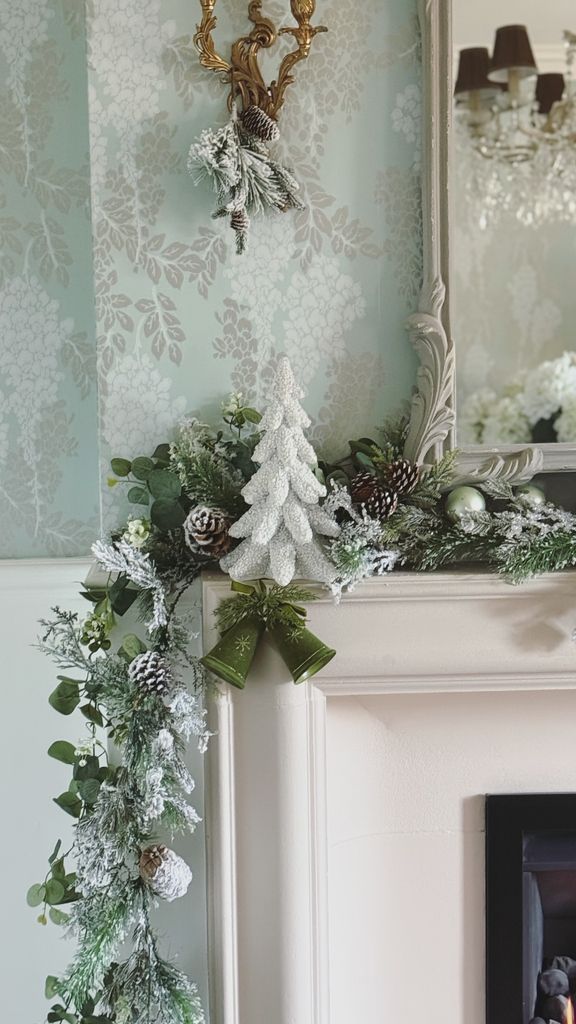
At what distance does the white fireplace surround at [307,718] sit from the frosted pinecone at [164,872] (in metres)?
0.10

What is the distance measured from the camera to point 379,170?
1.19 m

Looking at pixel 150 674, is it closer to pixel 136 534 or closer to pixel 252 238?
pixel 136 534

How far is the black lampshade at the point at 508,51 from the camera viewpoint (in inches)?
45.5

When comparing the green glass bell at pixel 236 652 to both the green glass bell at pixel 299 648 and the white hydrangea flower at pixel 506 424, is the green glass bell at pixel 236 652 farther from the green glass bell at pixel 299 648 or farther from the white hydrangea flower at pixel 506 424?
the white hydrangea flower at pixel 506 424

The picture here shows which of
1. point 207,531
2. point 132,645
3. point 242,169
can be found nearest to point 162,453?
point 207,531

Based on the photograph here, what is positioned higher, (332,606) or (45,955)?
(332,606)

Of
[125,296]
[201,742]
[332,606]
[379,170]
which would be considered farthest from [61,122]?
[201,742]

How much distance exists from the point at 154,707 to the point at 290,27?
0.93 m

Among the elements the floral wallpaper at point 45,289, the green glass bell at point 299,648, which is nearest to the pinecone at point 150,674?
the green glass bell at point 299,648

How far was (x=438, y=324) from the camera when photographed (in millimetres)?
1176

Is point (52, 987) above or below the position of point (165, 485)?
below

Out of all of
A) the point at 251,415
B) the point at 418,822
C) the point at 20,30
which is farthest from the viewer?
the point at 20,30

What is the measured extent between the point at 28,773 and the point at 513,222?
1.19m

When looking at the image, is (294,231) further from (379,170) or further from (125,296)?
(125,296)
